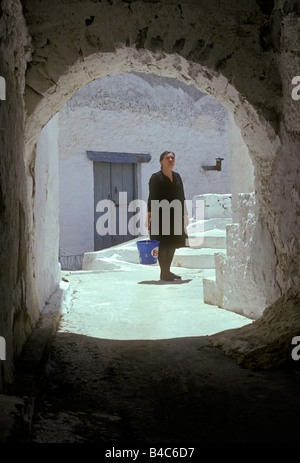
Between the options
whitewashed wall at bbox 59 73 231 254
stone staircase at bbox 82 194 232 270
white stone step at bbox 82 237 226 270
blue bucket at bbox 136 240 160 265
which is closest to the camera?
blue bucket at bbox 136 240 160 265

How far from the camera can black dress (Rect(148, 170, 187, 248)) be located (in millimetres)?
5574

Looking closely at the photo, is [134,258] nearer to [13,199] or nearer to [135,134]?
[135,134]

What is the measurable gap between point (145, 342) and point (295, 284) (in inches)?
36.6

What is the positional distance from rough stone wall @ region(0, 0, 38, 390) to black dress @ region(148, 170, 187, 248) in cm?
303

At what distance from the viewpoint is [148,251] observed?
23.8ft

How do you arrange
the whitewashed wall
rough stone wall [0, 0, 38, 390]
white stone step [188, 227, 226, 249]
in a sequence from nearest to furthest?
rough stone wall [0, 0, 38, 390] → white stone step [188, 227, 226, 249] → the whitewashed wall

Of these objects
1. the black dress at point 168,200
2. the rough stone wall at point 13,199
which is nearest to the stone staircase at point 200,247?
the black dress at point 168,200

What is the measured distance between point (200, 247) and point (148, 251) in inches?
50.4

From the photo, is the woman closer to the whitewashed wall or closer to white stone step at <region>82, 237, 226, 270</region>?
white stone step at <region>82, 237, 226, 270</region>

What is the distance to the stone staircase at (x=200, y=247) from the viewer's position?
7453mm

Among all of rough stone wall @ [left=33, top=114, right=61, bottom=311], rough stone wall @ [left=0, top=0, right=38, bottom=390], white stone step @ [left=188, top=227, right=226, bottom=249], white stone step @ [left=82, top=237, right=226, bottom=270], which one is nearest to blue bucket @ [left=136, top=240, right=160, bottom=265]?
white stone step @ [left=82, top=237, right=226, bottom=270]

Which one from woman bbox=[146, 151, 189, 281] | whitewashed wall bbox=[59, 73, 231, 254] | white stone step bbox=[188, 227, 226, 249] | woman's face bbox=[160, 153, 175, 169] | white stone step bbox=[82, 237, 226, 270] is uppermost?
whitewashed wall bbox=[59, 73, 231, 254]

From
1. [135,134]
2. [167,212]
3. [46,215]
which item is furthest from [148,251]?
[135,134]

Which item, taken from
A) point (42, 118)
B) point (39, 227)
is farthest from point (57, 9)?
point (39, 227)
